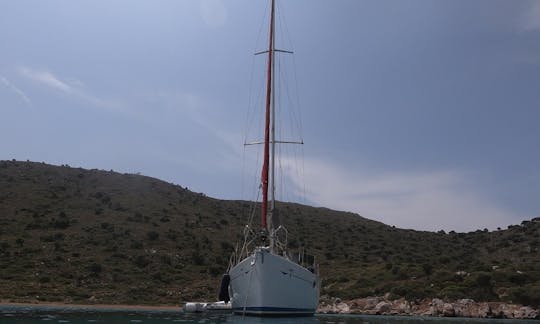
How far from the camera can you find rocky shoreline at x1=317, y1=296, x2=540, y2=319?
50.7m

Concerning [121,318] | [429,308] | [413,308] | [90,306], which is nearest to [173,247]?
[90,306]

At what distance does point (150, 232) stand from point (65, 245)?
1132cm

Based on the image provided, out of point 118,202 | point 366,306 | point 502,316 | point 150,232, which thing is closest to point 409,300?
point 366,306

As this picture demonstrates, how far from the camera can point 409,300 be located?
55969mm

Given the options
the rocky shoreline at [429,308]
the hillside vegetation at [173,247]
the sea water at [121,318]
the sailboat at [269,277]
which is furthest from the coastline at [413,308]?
the sailboat at [269,277]

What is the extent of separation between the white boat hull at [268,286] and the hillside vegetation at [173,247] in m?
15.0

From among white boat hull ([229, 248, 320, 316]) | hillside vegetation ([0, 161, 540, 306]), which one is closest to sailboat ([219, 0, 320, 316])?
white boat hull ([229, 248, 320, 316])

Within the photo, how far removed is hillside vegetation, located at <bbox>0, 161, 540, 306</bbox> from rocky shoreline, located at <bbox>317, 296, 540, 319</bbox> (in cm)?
203

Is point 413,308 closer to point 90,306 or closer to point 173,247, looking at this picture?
point 90,306

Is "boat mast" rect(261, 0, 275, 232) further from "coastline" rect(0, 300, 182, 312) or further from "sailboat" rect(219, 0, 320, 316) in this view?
"coastline" rect(0, 300, 182, 312)

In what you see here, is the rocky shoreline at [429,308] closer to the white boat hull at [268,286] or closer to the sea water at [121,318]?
the sea water at [121,318]

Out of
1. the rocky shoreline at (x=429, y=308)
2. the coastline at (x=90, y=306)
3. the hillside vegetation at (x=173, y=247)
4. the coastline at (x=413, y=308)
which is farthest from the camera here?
the hillside vegetation at (x=173, y=247)

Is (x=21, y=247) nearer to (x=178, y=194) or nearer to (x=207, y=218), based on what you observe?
(x=207, y=218)

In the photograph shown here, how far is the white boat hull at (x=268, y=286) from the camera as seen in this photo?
3117 cm
